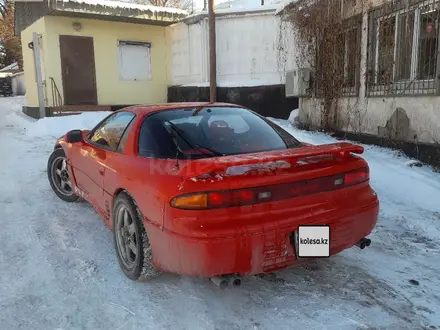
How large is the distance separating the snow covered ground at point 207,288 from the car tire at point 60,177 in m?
0.47

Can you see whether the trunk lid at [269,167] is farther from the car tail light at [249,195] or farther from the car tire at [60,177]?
the car tire at [60,177]

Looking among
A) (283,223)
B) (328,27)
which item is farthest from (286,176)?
(328,27)

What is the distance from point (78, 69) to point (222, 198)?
11.8 m

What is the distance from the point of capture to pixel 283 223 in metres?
2.28

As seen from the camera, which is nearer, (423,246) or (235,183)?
(235,183)

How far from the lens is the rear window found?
277 centimetres

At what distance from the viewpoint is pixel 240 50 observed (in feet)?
40.7

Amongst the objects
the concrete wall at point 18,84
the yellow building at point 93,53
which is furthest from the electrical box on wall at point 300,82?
the concrete wall at point 18,84

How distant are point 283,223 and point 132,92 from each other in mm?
12303

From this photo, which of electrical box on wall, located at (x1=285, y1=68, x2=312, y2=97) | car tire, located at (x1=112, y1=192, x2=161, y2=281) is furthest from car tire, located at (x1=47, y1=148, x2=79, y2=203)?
electrical box on wall, located at (x1=285, y1=68, x2=312, y2=97)

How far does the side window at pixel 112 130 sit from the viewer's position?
10.8 feet

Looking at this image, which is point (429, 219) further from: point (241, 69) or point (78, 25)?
point (78, 25)

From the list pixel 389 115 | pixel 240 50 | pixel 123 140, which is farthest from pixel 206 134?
pixel 240 50

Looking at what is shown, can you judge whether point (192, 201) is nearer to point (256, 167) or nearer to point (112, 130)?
point (256, 167)
